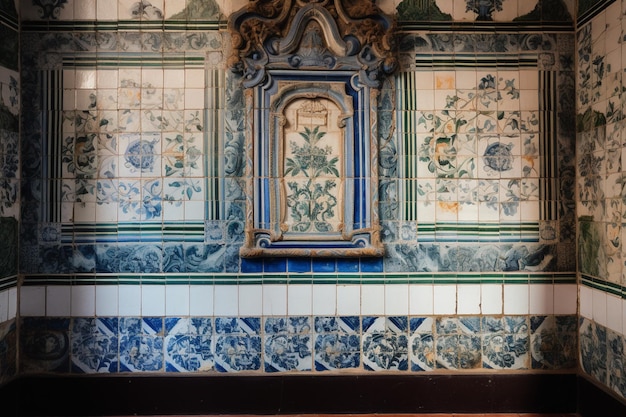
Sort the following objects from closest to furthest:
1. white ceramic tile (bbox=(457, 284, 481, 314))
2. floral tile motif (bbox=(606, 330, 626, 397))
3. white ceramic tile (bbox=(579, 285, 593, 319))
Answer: floral tile motif (bbox=(606, 330, 626, 397))
white ceramic tile (bbox=(579, 285, 593, 319))
white ceramic tile (bbox=(457, 284, 481, 314))

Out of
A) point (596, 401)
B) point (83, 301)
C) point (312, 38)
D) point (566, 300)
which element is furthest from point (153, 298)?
point (596, 401)

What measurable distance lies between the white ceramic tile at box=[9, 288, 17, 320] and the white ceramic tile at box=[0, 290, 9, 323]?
0.9 inches

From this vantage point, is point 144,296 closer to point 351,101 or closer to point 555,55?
point 351,101

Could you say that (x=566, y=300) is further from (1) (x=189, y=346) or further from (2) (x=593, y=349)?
(1) (x=189, y=346)

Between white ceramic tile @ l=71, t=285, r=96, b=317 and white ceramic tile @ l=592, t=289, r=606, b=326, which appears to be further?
white ceramic tile @ l=71, t=285, r=96, b=317

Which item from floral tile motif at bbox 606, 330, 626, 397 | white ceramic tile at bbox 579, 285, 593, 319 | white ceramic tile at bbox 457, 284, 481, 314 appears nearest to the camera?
floral tile motif at bbox 606, 330, 626, 397

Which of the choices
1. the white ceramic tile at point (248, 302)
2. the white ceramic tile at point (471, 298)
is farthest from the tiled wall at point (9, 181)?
the white ceramic tile at point (471, 298)

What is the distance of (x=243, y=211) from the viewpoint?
8.25 feet

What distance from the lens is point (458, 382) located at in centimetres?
252

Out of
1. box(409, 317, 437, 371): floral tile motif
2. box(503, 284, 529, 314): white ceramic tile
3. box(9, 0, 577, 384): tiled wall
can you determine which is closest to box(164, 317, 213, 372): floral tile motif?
box(9, 0, 577, 384): tiled wall

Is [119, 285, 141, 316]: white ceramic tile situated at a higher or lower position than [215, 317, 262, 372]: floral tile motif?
higher

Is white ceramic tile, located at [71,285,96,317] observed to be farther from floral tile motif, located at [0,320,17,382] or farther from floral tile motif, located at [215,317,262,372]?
floral tile motif, located at [215,317,262,372]

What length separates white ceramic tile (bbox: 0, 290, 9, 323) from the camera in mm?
2371

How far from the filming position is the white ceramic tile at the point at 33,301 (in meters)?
2.50
